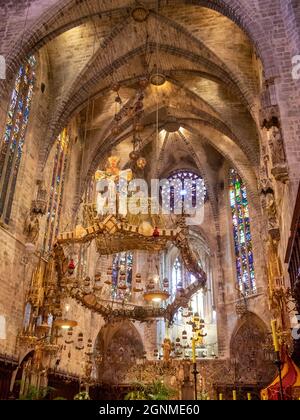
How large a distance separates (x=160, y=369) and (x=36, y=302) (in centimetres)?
650

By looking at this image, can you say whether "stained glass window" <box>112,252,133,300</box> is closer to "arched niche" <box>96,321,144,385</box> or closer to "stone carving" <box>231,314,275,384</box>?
"arched niche" <box>96,321,144,385</box>

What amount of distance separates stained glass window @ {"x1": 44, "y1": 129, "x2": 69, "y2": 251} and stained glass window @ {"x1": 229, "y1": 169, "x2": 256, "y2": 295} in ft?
34.4

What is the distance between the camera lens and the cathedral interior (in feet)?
36.9

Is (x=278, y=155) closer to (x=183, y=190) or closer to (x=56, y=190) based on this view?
(x=56, y=190)

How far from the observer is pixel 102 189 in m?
11.3

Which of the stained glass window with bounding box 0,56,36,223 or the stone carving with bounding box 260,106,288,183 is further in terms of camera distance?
the stained glass window with bounding box 0,56,36,223

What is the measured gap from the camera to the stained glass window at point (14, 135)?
14.2 metres

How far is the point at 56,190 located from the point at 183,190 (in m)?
11.4

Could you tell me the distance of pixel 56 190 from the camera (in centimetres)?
1880

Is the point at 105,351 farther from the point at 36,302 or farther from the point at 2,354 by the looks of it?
the point at 2,354

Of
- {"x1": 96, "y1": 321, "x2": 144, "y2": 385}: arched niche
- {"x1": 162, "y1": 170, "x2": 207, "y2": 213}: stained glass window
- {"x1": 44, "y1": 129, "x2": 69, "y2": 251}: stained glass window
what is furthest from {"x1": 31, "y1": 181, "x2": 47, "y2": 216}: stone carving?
{"x1": 162, "y1": 170, "x2": 207, "y2": 213}: stained glass window

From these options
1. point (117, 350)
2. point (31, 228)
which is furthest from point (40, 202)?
point (117, 350)
